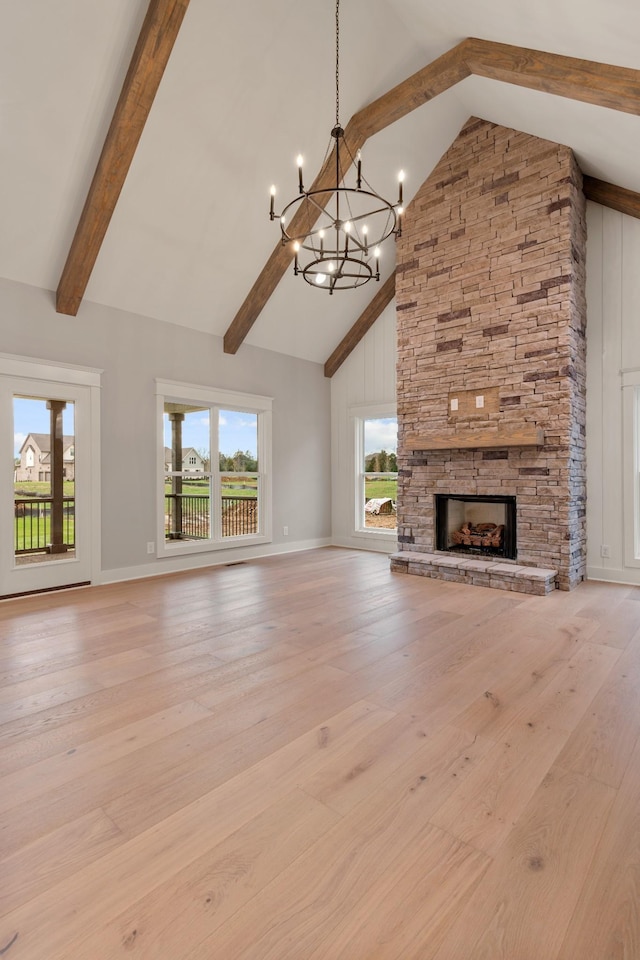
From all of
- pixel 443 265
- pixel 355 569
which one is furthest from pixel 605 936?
pixel 443 265

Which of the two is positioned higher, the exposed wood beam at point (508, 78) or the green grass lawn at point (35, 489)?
the exposed wood beam at point (508, 78)

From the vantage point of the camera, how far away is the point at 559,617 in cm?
391

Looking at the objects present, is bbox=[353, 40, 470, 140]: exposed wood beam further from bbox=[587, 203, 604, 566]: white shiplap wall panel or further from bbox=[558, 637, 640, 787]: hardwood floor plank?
bbox=[558, 637, 640, 787]: hardwood floor plank

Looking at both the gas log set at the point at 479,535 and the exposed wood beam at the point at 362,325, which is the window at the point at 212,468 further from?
the gas log set at the point at 479,535

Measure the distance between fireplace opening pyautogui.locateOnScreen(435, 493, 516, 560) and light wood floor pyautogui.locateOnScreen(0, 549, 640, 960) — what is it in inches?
70.8

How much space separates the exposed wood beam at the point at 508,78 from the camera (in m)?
3.32

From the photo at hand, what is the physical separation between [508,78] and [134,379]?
4.31 metres

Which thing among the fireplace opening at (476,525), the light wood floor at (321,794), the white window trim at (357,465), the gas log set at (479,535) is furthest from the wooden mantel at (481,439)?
the light wood floor at (321,794)

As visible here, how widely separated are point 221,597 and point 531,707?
2906 millimetres

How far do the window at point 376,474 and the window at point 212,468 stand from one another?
1.47 meters

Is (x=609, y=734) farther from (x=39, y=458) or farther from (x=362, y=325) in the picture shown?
(x=362, y=325)

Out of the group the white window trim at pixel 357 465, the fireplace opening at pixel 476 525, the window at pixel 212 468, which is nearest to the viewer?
the fireplace opening at pixel 476 525

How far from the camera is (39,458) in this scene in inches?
191

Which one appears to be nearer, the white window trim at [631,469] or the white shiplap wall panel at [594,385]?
the white window trim at [631,469]
